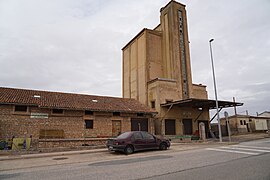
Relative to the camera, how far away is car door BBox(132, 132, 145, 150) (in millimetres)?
13705

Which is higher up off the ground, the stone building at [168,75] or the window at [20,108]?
the stone building at [168,75]

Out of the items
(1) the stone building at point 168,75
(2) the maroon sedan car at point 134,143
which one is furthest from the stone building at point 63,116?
(2) the maroon sedan car at point 134,143

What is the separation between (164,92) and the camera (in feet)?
92.3

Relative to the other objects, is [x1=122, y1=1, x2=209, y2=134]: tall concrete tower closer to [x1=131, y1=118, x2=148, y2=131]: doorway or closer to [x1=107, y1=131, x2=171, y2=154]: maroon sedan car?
[x1=131, y1=118, x2=148, y2=131]: doorway

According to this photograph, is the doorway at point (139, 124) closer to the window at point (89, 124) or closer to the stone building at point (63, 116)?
the stone building at point (63, 116)

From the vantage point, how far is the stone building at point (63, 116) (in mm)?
17933

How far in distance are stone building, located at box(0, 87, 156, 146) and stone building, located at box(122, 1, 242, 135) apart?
401 centimetres

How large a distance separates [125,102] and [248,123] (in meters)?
27.7

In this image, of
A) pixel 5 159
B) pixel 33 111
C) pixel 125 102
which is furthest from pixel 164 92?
pixel 5 159

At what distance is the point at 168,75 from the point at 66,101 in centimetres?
1568

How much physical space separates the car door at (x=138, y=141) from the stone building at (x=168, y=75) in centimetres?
1250

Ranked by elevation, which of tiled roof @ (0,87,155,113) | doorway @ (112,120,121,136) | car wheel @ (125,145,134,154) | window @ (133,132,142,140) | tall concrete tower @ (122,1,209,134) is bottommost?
car wheel @ (125,145,134,154)

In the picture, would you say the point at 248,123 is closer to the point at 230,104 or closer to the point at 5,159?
the point at 230,104

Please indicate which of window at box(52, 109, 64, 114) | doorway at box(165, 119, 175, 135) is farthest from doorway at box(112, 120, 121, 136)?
doorway at box(165, 119, 175, 135)
